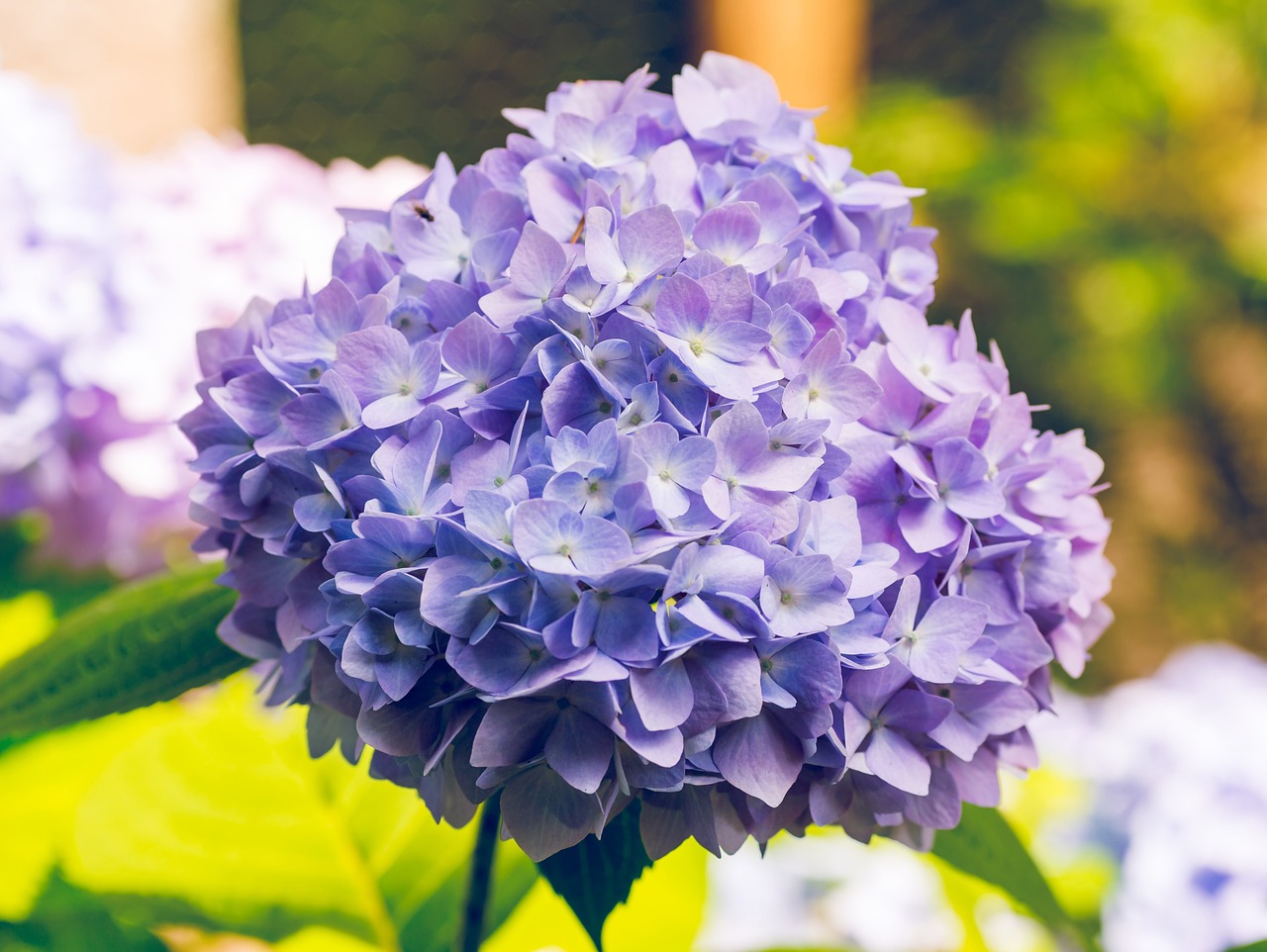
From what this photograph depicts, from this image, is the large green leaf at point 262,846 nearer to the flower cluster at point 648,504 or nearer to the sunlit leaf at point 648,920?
the sunlit leaf at point 648,920

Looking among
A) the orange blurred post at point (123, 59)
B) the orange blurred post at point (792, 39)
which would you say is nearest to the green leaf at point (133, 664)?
the orange blurred post at point (123, 59)

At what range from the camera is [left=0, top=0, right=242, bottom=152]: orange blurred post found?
1158 millimetres

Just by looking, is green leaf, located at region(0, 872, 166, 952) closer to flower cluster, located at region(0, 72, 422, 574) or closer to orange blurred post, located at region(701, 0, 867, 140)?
flower cluster, located at region(0, 72, 422, 574)

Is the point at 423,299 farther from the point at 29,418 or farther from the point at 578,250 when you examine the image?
the point at 29,418

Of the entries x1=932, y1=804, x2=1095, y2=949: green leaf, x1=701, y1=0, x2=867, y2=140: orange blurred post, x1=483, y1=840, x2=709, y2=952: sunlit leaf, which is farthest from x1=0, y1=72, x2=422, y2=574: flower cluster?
x1=701, y1=0, x2=867, y2=140: orange blurred post

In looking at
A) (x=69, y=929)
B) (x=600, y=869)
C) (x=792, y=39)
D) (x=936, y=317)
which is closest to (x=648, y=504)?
(x=600, y=869)

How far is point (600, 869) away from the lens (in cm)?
32

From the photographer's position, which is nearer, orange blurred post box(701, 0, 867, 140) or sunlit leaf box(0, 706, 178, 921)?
sunlit leaf box(0, 706, 178, 921)

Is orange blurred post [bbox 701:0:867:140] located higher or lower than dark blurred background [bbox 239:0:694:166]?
higher

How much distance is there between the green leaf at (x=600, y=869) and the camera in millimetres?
319

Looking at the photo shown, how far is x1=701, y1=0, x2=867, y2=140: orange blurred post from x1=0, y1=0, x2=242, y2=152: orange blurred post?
0.94 m

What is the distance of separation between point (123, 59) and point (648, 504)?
119cm

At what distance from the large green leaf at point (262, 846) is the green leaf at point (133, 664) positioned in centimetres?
12

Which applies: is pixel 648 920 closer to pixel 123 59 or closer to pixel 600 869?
pixel 600 869
